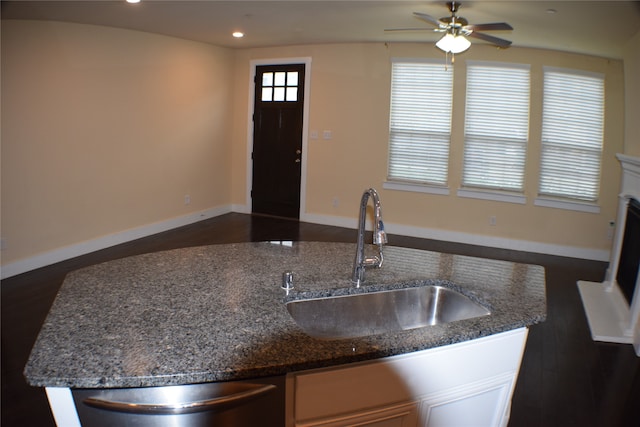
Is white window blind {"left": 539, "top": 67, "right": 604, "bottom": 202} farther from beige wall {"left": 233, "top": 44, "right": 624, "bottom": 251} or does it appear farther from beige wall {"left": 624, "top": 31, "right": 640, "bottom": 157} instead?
beige wall {"left": 624, "top": 31, "right": 640, "bottom": 157}

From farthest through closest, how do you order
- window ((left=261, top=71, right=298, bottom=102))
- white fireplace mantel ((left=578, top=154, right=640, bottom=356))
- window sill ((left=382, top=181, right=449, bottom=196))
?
window ((left=261, top=71, right=298, bottom=102))
window sill ((left=382, top=181, right=449, bottom=196))
white fireplace mantel ((left=578, top=154, right=640, bottom=356))

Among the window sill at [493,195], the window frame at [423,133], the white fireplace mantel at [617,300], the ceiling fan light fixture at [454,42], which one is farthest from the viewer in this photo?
the window frame at [423,133]

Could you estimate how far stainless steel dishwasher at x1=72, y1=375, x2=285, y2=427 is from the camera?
1.15 meters

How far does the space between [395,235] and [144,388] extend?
17.7 feet


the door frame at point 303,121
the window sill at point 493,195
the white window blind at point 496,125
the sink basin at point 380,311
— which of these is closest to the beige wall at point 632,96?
the white window blind at point 496,125

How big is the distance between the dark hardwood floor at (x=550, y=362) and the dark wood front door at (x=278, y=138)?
2.07 metres

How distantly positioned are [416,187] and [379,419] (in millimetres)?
5055

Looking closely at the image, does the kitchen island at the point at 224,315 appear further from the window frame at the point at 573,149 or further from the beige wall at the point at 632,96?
the window frame at the point at 573,149

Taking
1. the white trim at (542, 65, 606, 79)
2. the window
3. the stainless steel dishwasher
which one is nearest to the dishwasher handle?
the stainless steel dishwasher

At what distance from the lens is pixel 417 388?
55.2 inches

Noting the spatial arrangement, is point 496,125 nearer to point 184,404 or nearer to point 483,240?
point 483,240

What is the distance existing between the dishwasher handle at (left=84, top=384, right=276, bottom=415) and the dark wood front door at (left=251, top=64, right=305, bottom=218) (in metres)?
5.75

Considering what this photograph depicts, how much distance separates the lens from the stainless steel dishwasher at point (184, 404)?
1.15 metres

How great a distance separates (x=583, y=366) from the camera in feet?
10.0
